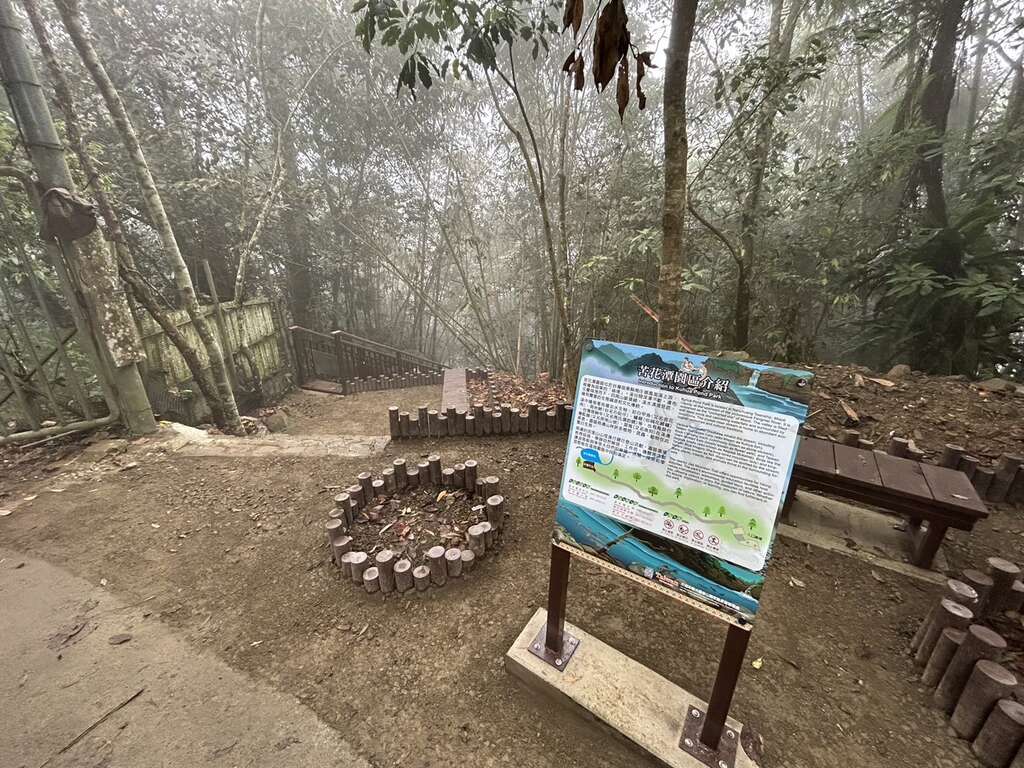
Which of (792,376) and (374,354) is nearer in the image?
(792,376)

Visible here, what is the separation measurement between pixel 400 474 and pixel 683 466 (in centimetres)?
211

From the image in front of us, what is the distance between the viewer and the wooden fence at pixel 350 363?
7605 mm

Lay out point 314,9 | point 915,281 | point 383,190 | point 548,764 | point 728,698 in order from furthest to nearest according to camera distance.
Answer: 1. point 383,190
2. point 314,9
3. point 915,281
4. point 548,764
5. point 728,698

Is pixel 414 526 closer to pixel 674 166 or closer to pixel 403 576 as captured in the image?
pixel 403 576

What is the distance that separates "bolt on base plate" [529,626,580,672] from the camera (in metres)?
1.58

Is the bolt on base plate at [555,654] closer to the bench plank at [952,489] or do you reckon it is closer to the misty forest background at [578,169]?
the misty forest background at [578,169]

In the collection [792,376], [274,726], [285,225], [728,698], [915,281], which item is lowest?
[274,726]

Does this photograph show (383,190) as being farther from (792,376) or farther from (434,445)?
(792,376)

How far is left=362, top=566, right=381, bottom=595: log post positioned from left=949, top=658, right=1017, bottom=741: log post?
241cm

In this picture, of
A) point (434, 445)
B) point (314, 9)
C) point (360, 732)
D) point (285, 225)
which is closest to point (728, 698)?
point (360, 732)

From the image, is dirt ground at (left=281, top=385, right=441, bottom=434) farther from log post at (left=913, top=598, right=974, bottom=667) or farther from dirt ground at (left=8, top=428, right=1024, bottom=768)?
log post at (left=913, top=598, right=974, bottom=667)

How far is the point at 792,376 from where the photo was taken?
1014mm

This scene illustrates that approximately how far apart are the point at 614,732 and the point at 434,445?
245cm

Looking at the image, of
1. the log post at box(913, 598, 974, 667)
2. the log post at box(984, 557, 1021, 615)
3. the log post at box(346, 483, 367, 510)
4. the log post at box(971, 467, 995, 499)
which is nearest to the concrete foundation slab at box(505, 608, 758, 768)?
the log post at box(913, 598, 974, 667)
